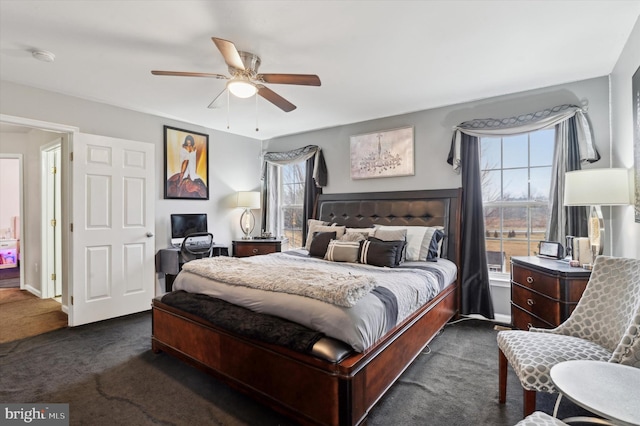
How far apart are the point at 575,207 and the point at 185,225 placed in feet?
15.0

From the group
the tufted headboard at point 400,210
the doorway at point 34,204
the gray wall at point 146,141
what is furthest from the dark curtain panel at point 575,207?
the doorway at point 34,204

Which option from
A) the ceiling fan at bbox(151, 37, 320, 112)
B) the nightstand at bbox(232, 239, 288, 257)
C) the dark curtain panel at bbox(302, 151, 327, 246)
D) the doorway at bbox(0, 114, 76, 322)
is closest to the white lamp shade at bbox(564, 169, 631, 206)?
the ceiling fan at bbox(151, 37, 320, 112)

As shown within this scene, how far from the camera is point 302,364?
1.72m

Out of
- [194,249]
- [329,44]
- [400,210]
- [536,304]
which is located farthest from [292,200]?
[536,304]

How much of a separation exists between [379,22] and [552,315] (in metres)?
2.57

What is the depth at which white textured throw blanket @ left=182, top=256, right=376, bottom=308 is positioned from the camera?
6.09 ft

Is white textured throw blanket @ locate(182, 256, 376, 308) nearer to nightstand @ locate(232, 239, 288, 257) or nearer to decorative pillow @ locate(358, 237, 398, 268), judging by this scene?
decorative pillow @ locate(358, 237, 398, 268)

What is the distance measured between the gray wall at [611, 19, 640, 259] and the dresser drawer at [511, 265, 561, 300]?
548 millimetres

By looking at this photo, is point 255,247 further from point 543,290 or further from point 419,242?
point 543,290

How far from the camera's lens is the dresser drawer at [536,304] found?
2461mm

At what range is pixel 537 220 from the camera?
340cm

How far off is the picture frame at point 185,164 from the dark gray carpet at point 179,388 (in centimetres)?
211

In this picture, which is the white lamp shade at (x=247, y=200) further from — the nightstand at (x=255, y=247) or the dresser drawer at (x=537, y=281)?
the dresser drawer at (x=537, y=281)

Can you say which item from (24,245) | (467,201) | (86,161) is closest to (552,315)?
(467,201)
